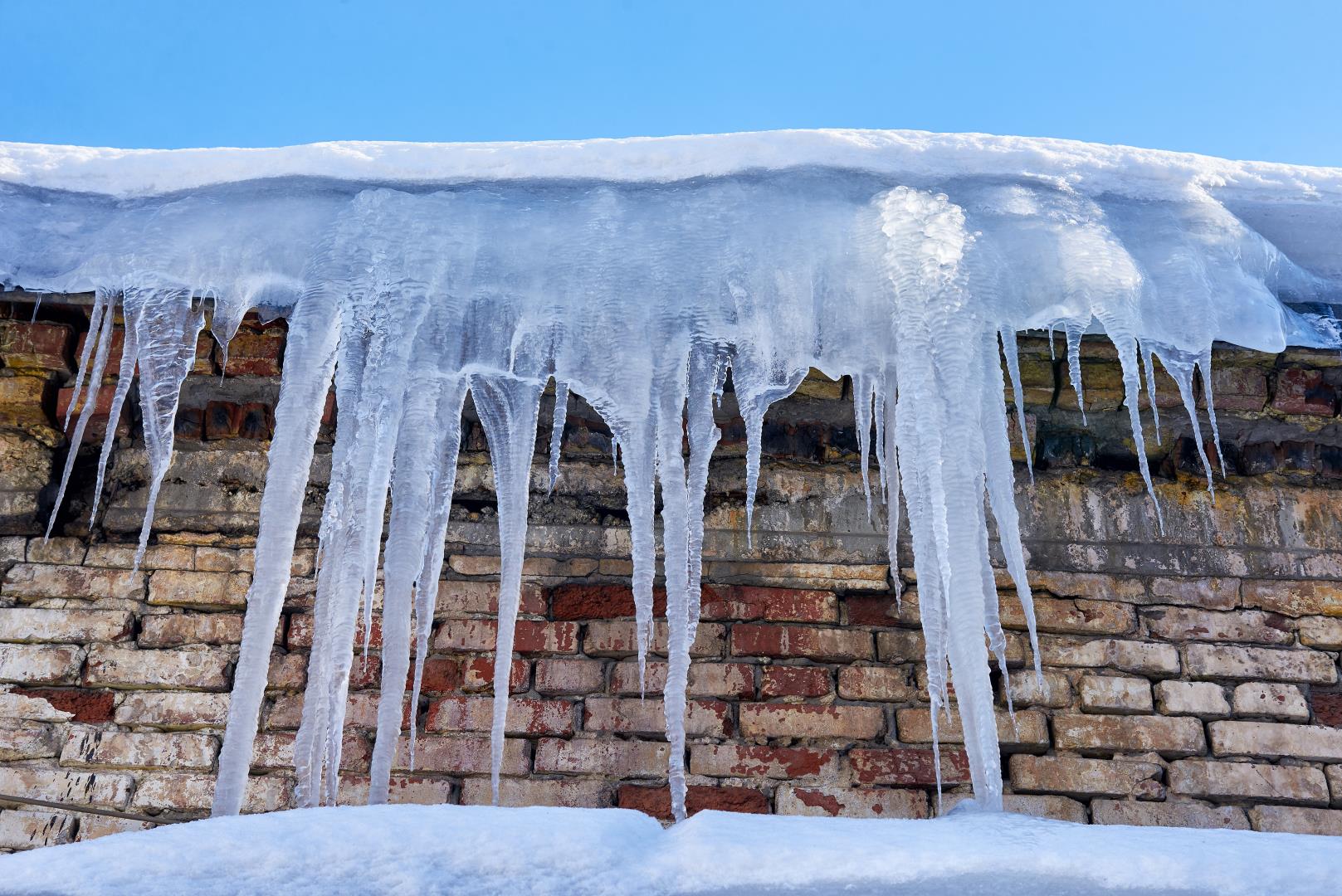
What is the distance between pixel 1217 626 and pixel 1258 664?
0.11 meters

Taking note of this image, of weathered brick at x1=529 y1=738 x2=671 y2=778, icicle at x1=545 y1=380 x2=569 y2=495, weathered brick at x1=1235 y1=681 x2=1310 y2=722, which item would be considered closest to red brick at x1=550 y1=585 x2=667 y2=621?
weathered brick at x1=529 y1=738 x2=671 y2=778

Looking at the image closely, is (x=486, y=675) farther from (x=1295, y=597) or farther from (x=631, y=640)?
(x=1295, y=597)

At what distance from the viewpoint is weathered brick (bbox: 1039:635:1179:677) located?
2055 millimetres

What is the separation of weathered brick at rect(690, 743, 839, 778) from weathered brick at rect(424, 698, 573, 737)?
276 millimetres

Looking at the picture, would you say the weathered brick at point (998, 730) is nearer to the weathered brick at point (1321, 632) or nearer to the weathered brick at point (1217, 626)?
the weathered brick at point (1217, 626)

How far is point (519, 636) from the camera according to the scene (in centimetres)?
204

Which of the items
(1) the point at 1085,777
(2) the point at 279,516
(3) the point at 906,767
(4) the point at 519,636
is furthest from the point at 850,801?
(2) the point at 279,516

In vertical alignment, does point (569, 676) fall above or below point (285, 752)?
above

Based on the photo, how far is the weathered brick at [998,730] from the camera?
1968 mm

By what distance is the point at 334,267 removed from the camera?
1.63 m

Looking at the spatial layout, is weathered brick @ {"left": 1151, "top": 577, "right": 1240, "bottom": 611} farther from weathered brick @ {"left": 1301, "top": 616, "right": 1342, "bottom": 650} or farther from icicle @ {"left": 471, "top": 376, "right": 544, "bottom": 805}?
icicle @ {"left": 471, "top": 376, "right": 544, "bottom": 805}

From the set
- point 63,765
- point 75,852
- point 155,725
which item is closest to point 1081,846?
point 75,852

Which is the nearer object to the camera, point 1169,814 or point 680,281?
point 680,281

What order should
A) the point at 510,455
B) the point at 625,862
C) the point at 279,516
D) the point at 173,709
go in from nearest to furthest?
the point at 625,862 → the point at 279,516 → the point at 510,455 → the point at 173,709
